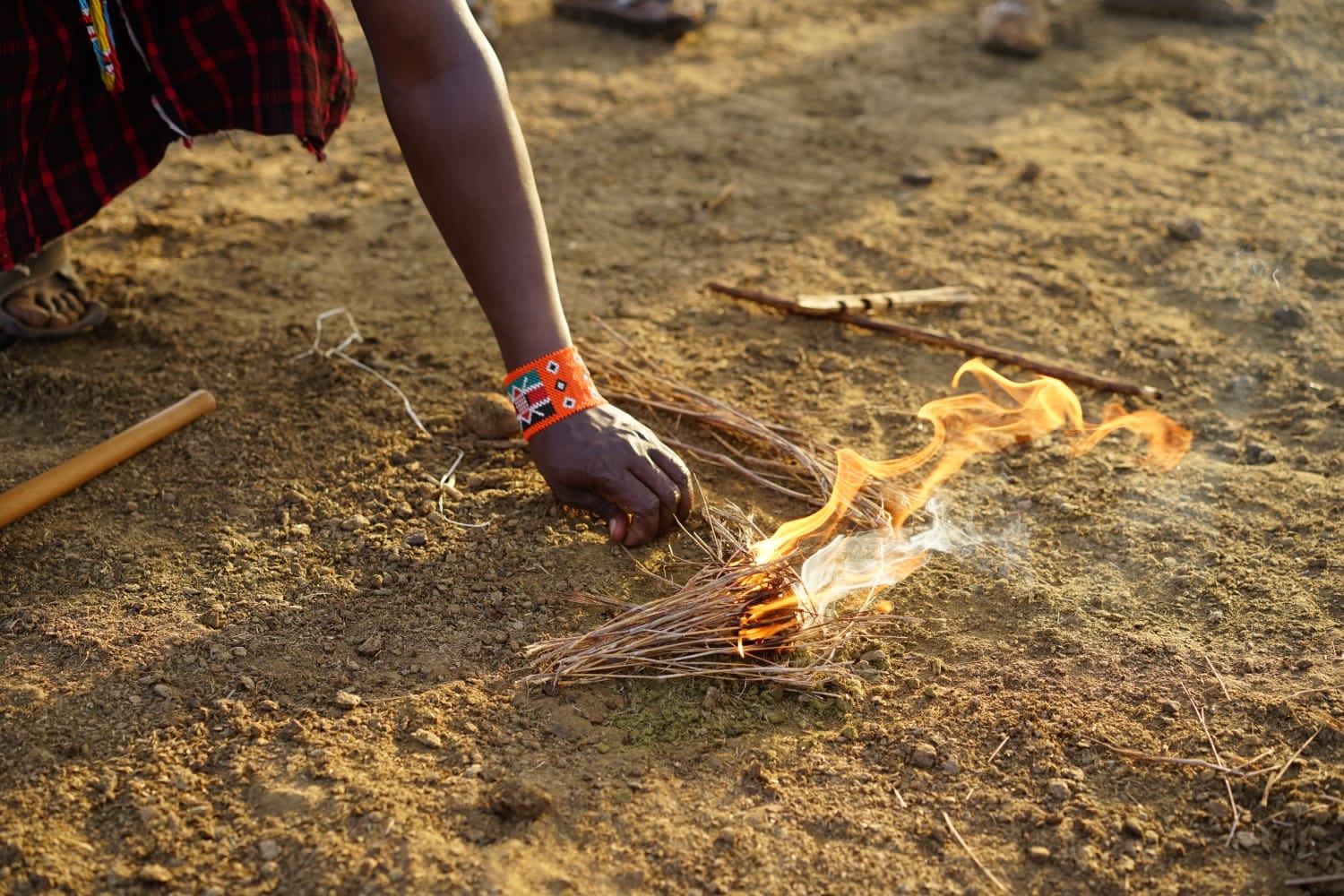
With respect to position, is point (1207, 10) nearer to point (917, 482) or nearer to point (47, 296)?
point (917, 482)

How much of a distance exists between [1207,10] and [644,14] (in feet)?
7.75

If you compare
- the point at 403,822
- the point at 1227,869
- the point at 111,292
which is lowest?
the point at 1227,869

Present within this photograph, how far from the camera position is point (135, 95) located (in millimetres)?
2197

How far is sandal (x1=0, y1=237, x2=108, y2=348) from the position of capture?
2594 millimetres

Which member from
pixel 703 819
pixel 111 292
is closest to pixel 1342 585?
pixel 703 819

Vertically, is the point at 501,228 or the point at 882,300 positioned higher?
the point at 501,228

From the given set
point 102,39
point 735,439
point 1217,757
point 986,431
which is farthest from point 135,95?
point 1217,757

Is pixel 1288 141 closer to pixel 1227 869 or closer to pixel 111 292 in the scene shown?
pixel 1227 869

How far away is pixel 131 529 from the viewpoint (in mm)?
2062

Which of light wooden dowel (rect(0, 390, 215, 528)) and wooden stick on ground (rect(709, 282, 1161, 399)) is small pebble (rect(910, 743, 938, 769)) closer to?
wooden stick on ground (rect(709, 282, 1161, 399))

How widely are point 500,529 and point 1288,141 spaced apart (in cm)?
310

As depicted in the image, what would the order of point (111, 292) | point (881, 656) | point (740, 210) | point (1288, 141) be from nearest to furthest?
point (881, 656)
point (111, 292)
point (740, 210)
point (1288, 141)

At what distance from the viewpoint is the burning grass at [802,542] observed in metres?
1.79

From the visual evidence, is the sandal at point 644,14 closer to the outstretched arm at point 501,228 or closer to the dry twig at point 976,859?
the outstretched arm at point 501,228
